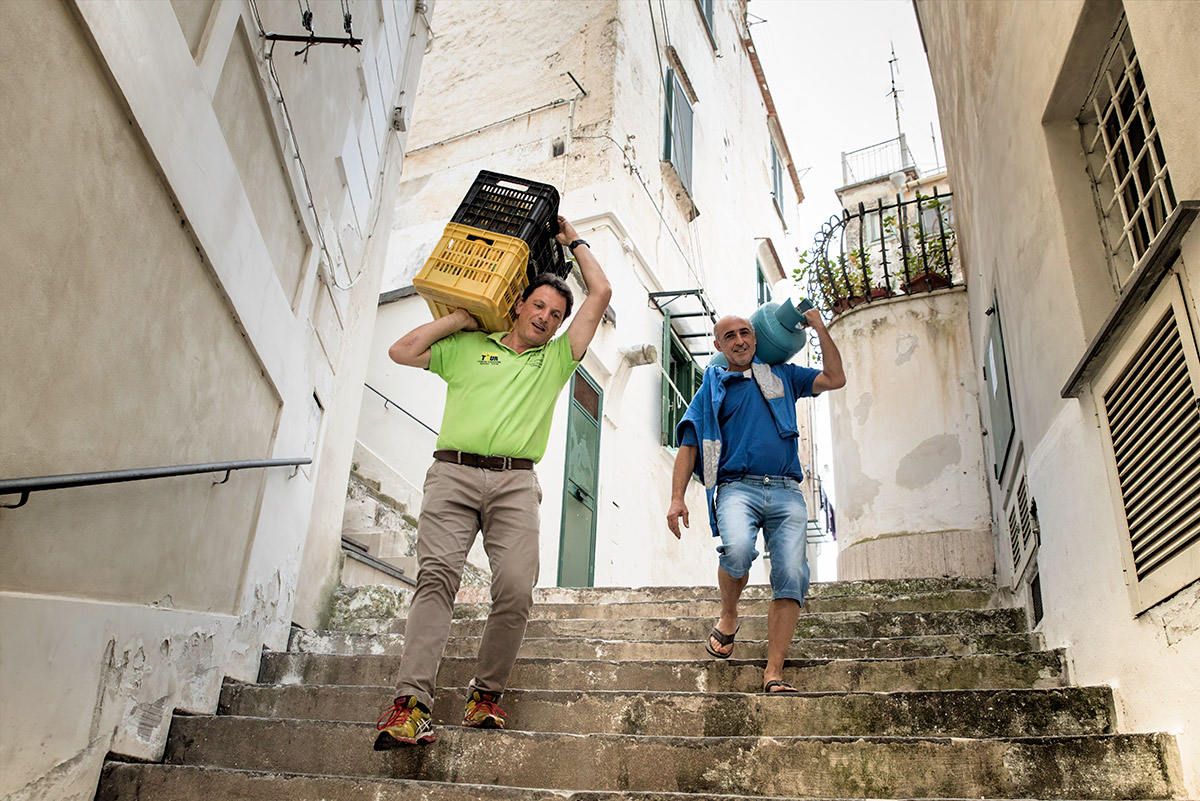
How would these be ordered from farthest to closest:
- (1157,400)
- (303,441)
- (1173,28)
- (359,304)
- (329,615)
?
(359,304) < (329,615) < (303,441) < (1157,400) < (1173,28)

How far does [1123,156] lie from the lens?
10.3 ft

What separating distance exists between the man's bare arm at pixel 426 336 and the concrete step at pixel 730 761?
128cm

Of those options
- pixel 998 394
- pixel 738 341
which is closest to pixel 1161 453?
pixel 738 341

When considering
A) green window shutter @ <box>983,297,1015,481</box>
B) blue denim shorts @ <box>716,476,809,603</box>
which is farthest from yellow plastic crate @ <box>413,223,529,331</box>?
green window shutter @ <box>983,297,1015,481</box>

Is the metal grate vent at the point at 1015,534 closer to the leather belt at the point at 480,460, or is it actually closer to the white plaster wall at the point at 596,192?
the leather belt at the point at 480,460

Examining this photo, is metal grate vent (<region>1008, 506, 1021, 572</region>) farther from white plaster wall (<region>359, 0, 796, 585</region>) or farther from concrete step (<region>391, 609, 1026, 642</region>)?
white plaster wall (<region>359, 0, 796, 585</region>)

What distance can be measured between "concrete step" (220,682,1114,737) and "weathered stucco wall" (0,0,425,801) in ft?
2.69

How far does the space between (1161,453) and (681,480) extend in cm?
190

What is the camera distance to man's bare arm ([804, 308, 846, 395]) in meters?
3.68

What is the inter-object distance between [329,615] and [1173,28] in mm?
4849

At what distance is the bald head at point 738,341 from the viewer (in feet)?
12.7

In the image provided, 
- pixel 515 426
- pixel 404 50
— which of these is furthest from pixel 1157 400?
pixel 404 50

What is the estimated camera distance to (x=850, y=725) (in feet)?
9.82

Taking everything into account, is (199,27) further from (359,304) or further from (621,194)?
(621,194)
